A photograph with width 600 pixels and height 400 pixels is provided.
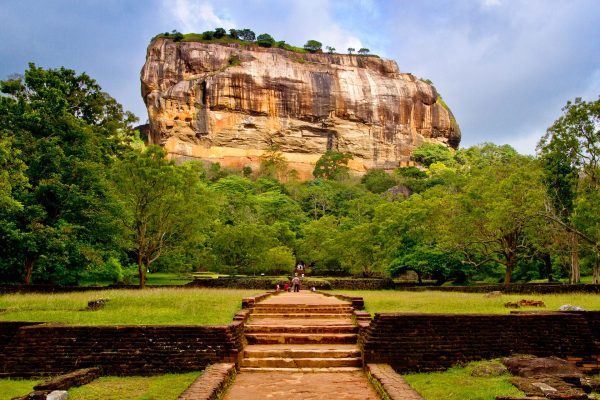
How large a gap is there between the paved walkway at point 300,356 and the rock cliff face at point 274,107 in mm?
67965

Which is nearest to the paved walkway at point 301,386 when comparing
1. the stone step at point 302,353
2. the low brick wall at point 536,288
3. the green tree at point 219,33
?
the stone step at point 302,353

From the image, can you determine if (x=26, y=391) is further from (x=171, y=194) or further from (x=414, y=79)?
(x=414, y=79)

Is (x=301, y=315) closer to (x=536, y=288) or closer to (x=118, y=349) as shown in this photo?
(x=118, y=349)

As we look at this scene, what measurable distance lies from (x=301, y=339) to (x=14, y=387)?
4.60 m

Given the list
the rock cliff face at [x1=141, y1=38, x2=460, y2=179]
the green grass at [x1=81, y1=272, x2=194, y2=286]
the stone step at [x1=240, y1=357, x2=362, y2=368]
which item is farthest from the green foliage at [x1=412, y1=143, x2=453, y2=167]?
the stone step at [x1=240, y1=357, x2=362, y2=368]

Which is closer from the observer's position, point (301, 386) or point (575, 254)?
point (301, 386)

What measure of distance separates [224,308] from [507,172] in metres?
18.5

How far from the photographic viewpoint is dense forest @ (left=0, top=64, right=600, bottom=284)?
18.2 m

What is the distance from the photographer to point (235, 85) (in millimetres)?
78312

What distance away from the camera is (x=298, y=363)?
8.57 metres

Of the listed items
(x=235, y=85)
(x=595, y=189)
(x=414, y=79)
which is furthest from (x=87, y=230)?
(x=414, y=79)

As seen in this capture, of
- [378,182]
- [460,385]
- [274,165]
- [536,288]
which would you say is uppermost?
[274,165]

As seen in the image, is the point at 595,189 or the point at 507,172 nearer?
the point at 595,189

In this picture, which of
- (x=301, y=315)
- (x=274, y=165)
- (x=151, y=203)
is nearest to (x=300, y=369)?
(x=301, y=315)
